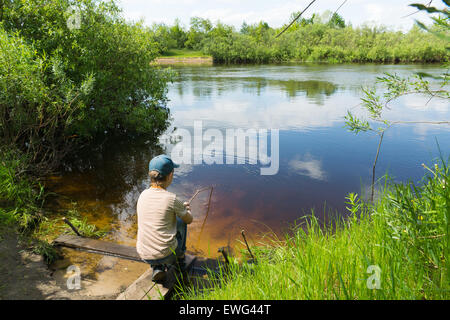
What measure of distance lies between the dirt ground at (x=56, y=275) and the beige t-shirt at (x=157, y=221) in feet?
2.90

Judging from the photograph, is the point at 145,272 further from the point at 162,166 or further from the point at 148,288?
the point at 162,166

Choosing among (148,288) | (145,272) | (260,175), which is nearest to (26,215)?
(145,272)

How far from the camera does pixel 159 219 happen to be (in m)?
3.26

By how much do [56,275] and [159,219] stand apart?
184 centimetres

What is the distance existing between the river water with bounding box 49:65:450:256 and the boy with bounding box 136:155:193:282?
2.06 meters

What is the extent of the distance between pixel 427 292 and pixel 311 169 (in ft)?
23.5

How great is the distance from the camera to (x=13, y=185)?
5590mm

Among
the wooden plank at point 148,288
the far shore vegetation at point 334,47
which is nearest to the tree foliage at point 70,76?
the wooden plank at point 148,288

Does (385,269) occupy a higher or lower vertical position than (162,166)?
lower

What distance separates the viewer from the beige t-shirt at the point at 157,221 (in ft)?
10.7

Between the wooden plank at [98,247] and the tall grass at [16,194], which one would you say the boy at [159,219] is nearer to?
the wooden plank at [98,247]

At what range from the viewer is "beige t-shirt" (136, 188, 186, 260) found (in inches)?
128
